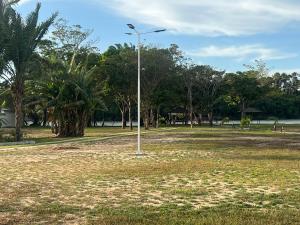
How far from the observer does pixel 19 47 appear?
3150 centimetres

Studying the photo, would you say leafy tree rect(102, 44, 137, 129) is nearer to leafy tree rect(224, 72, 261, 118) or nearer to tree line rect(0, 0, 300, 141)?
tree line rect(0, 0, 300, 141)

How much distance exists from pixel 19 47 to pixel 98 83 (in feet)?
69.1

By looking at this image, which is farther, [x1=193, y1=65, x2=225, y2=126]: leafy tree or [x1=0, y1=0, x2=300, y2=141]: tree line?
[x1=193, y1=65, x2=225, y2=126]: leafy tree

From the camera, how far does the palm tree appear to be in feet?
103

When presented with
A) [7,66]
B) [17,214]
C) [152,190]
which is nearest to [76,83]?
[7,66]

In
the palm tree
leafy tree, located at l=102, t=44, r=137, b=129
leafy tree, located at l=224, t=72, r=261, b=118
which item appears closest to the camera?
the palm tree

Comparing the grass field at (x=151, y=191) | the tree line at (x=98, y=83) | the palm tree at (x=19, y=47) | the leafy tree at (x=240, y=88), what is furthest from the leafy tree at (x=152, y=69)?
the grass field at (x=151, y=191)

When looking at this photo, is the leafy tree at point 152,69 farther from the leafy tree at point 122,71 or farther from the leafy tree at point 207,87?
the leafy tree at point 207,87

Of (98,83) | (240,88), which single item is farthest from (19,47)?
(240,88)

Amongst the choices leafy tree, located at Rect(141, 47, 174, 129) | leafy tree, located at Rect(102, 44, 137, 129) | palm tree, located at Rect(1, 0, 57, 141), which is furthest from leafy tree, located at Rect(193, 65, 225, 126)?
palm tree, located at Rect(1, 0, 57, 141)

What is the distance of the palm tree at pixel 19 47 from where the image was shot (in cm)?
3136

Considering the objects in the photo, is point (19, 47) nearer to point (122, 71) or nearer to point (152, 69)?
point (122, 71)

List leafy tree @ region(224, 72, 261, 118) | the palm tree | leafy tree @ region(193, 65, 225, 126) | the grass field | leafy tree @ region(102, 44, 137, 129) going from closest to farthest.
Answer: the grass field, the palm tree, leafy tree @ region(102, 44, 137, 129), leafy tree @ region(193, 65, 225, 126), leafy tree @ region(224, 72, 261, 118)

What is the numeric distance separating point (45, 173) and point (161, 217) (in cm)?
758
